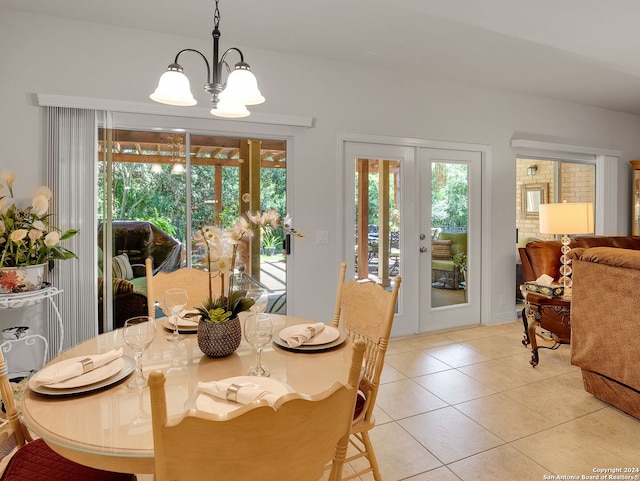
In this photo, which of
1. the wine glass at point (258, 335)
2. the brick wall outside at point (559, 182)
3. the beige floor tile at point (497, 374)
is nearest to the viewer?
the wine glass at point (258, 335)

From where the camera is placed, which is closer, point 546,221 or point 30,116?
point 30,116

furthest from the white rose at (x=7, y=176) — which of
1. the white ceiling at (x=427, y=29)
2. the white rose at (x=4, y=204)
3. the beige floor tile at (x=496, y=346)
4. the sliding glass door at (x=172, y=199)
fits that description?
the beige floor tile at (x=496, y=346)

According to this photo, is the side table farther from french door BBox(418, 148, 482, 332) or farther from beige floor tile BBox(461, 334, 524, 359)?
french door BBox(418, 148, 482, 332)

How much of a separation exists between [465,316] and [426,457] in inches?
103

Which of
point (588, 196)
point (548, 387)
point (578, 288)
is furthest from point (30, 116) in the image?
point (588, 196)

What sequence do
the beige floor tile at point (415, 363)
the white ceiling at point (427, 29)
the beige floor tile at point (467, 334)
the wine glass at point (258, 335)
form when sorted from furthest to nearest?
the beige floor tile at point (467, 334)
the beige floor tile at point (415, 363)
the white ceiling at point (427, 29)
the wine glass at point (258, 335)

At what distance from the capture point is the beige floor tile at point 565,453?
1941 mm

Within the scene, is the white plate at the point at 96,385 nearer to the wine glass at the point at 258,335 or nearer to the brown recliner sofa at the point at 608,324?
the wine glass at the point at 258,335

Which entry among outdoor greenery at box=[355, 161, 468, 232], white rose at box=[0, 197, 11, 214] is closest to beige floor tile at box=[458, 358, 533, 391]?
outdoor greenery at box=[355, 161, 468, 232]

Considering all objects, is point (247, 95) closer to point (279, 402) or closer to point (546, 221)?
point (279, 402)

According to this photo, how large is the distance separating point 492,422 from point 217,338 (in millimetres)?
1877

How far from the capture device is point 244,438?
70cm

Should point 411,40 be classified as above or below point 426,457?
above

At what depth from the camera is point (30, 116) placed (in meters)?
2.75
